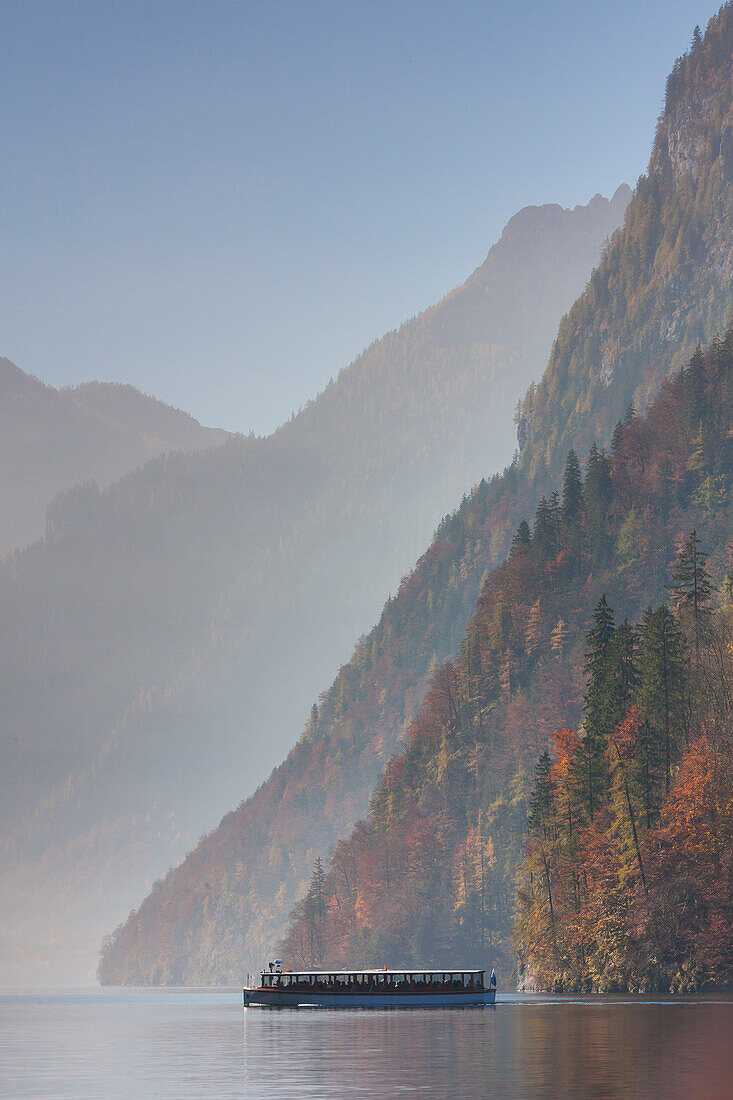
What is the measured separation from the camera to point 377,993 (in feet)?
516

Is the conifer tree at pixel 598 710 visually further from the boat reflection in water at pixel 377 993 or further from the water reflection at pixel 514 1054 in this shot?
the water reflection at pixel 514 1054

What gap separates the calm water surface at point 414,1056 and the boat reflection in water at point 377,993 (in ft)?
12.4

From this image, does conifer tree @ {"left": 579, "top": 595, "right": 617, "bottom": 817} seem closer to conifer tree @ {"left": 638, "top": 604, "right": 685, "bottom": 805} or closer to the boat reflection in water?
conifer tree @ {"left": 638, "top": 604, "right": 685, "bottom": 805}

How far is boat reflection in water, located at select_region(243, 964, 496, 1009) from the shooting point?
151m

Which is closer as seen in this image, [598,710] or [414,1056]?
[414,1056]

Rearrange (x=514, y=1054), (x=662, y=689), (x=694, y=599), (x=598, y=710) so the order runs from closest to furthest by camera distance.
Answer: (x=514, y=1054) < (x=662, y=689) < (x=598, y=710) < (x=694, y=599)

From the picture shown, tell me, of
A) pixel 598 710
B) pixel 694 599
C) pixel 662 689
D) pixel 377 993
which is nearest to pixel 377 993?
pixel 377 993

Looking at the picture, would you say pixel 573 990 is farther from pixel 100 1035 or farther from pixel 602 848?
pixel 100 1035

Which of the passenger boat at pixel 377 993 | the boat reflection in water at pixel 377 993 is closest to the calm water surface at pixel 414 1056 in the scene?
the boat reflection in water at pixel 377 993

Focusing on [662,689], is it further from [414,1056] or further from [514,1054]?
[514,1054]

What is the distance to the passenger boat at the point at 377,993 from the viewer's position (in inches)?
5960

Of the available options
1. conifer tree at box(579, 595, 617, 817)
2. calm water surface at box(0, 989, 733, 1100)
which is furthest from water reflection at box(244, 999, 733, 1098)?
conifer tree at box(579, 595, 617, 817)

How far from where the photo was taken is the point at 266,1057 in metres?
98.6

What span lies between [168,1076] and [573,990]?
90.8 m
